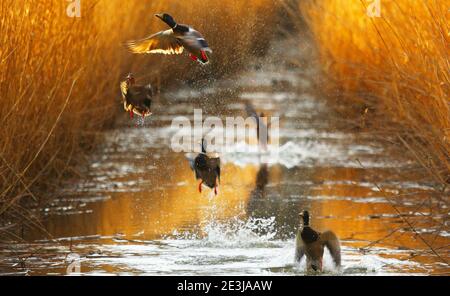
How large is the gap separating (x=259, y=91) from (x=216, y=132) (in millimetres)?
8379

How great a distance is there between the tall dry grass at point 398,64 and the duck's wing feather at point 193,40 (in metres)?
0.95

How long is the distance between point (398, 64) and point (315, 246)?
221 cm

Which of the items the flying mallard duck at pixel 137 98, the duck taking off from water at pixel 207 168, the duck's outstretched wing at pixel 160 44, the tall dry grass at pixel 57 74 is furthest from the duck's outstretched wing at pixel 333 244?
the tall dry grass at pixel 57 74

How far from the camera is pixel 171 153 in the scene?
15.7m

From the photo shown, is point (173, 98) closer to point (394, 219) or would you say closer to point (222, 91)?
point (222, 91)

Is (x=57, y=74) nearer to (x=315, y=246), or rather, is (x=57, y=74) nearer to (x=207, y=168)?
(x=207, y=168)

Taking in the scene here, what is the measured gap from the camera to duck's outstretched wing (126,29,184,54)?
8.27 meters

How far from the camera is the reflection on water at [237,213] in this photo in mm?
7891

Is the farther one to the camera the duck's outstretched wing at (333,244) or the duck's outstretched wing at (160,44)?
the duck's outstretched wing at (160,44)

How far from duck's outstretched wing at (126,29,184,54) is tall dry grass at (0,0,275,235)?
17.8 inches

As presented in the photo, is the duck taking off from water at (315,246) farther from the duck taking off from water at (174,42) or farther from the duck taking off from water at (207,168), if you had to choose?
the duck taking off from water at (174,42)

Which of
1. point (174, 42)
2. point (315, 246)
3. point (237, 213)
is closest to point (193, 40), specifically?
point (174, 42)

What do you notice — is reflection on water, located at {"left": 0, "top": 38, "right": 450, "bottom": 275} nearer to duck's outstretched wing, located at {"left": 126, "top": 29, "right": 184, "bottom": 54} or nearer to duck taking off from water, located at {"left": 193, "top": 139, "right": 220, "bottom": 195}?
duck taking off from water, located at {"left": 193, "top": 139, "right": 220, "bottom": 195}
